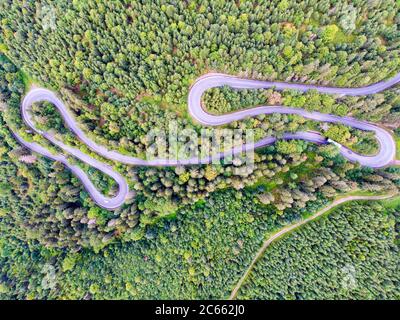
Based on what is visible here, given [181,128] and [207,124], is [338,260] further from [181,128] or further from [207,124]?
[181,128]

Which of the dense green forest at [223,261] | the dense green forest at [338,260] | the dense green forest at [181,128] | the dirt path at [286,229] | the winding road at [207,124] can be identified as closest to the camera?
the dense green forest at [181,128]

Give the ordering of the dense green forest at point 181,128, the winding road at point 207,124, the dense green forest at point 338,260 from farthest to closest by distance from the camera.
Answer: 1. the winding road at point 207,124
2. the dense green forest at point 338,260
3. the dense green forest at point 181,128

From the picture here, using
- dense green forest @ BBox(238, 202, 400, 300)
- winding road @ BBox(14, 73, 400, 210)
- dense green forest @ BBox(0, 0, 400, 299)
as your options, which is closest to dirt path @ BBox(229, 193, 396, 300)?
dense green forest @ BBox(238, 202, 400, 300)

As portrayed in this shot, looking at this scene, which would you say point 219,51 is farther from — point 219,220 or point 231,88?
point 219,220

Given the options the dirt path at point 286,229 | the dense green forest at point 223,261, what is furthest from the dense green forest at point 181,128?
the dirt path at point 286,229

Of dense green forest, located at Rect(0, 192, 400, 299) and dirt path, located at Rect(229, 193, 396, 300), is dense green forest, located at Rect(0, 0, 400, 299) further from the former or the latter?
dirt path, located at Rect(229, 193, 396, 300)

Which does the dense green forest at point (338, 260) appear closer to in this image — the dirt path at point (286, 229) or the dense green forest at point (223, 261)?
the dense green forest at point (223, 261)
